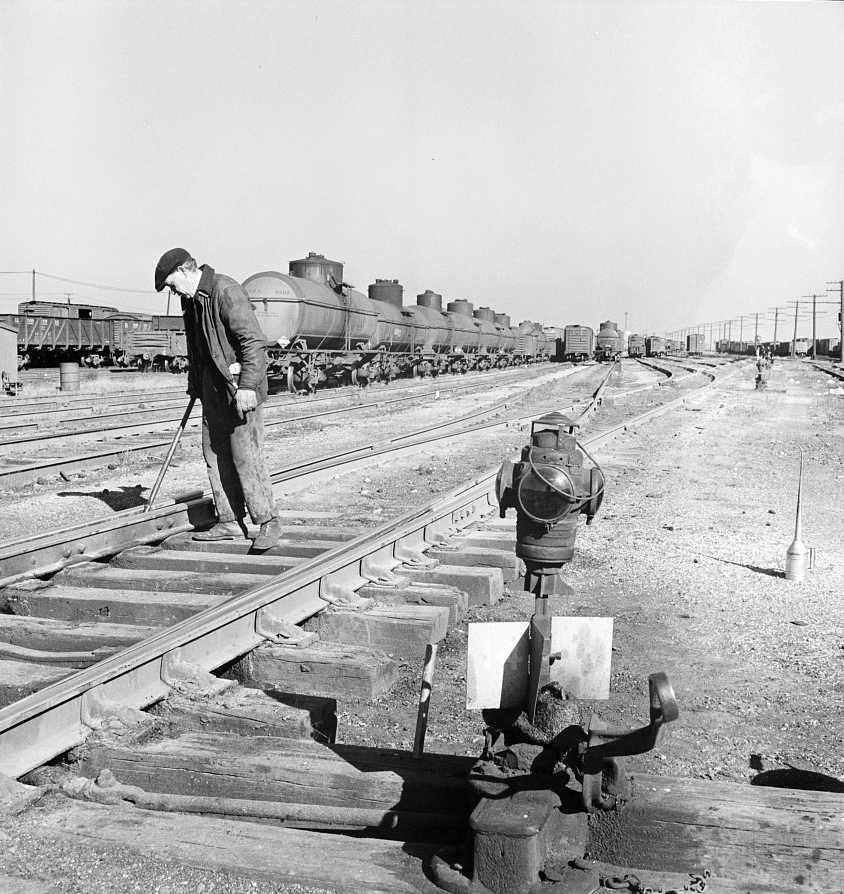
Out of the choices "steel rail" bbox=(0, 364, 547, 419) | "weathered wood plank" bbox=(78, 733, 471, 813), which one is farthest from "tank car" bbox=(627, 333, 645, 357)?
"weathered wood plank" bbox=(78, 733, 471, 813)

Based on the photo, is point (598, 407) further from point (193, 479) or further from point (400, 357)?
point (400, 357)

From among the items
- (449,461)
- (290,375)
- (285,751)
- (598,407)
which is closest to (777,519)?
(449,461)

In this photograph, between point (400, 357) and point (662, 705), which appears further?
point (400, 357)

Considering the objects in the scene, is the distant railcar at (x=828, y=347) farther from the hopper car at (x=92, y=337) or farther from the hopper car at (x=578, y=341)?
the hopper car at (x=92, y=337)

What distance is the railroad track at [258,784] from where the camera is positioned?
98.5 inches

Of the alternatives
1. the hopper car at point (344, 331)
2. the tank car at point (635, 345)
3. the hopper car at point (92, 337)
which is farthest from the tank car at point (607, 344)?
the hopper car at point (92, 337)

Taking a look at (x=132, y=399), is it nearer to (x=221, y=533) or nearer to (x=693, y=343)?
(x=221, y=533)

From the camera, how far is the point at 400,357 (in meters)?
36.2

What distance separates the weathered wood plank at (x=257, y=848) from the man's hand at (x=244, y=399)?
3.14 meters

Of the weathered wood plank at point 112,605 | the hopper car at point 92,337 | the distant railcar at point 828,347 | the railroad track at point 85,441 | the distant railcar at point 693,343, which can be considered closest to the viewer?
the weathered wood plank at point 112,605

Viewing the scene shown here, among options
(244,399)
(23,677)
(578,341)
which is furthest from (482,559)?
(578,341)

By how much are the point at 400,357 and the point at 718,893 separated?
3419cm

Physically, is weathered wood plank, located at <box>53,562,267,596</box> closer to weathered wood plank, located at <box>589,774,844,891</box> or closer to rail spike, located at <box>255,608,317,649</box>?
rail spike, located at <box>255,608,317,649</box>

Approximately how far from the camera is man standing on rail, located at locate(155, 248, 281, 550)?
5637mm
